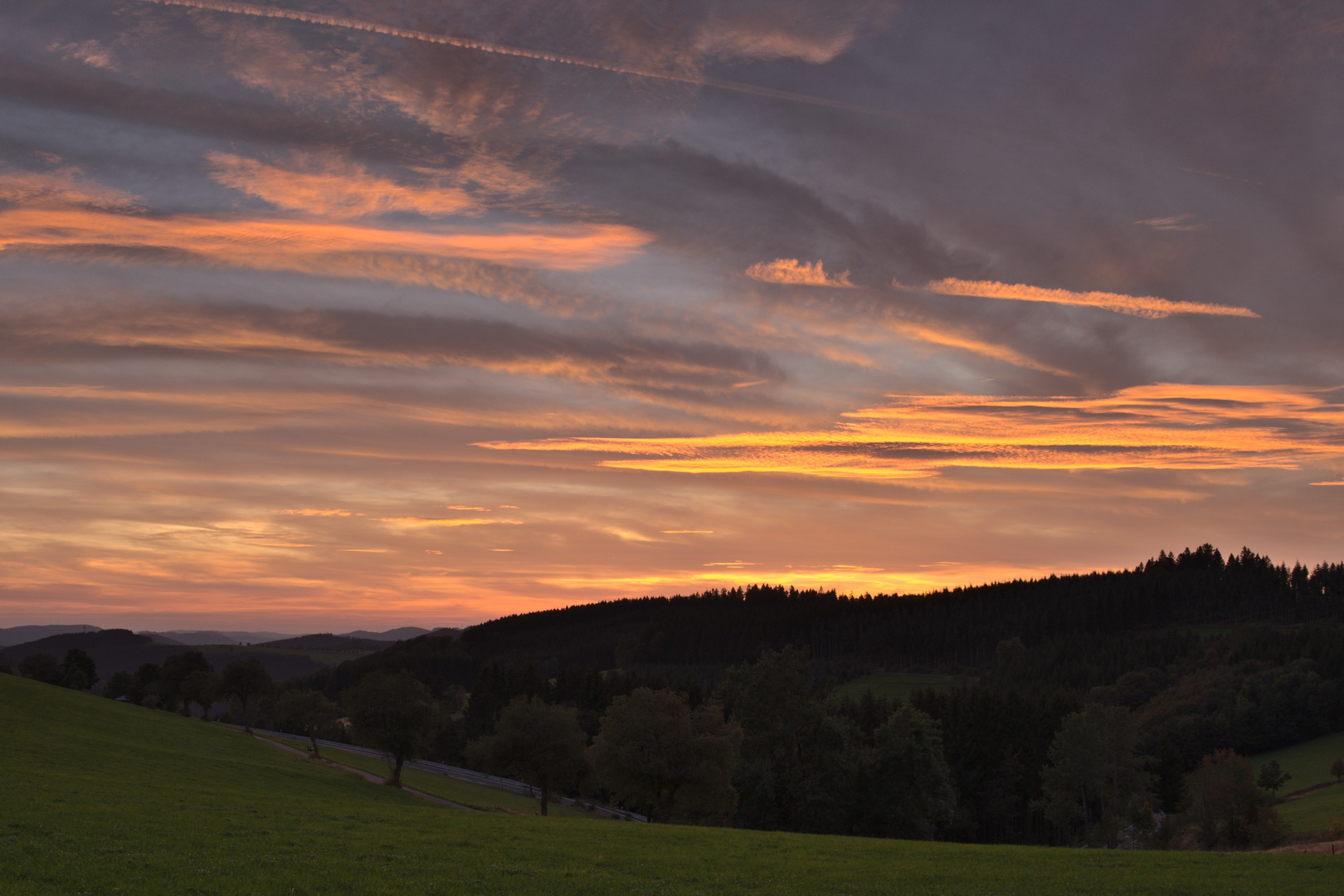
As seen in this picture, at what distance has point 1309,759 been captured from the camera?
5822 inches

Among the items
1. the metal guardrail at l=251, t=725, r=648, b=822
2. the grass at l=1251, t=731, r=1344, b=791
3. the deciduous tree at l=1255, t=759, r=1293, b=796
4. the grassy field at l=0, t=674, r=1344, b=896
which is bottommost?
the metal guardrail at l=251, t=725, r=648, b=822

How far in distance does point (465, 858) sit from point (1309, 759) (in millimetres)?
173614

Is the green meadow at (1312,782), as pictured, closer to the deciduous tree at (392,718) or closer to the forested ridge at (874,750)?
the forested ridge at (874,750)

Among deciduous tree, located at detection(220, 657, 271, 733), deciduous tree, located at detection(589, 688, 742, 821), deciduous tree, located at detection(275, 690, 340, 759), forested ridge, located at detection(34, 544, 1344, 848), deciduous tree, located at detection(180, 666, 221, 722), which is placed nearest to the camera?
deciduous tree, located at detection(589, 688, 742, 821)

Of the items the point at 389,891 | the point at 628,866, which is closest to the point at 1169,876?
the point at 628,866

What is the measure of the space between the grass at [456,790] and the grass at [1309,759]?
116 metres

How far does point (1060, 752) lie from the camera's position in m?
107

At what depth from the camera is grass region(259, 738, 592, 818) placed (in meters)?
99.5

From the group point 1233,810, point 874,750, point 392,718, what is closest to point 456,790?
point 392,718

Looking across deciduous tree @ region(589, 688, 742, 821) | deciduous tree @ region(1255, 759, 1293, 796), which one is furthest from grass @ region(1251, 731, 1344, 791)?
deciduous tree @ region(589, 688, 742, 821)

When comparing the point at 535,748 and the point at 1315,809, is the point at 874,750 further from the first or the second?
the point at 1315,809

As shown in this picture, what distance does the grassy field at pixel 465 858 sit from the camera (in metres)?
24.1

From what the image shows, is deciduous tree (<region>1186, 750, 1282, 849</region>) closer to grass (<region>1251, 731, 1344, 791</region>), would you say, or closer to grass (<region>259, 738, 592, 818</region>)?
grass (<region>1251, 731, 1344, 791</region>)

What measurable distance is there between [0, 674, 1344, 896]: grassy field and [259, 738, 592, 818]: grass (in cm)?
5267
